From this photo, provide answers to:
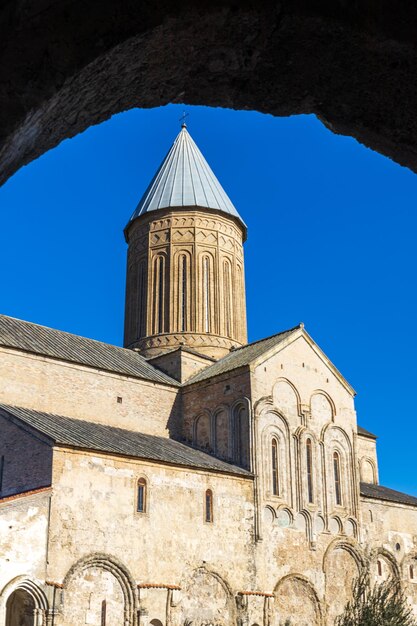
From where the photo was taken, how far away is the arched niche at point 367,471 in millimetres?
25484

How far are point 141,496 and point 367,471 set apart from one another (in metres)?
11.6

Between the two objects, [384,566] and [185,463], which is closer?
[185,463]

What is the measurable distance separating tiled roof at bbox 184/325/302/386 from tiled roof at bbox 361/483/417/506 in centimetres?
551

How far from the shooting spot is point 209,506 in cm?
1794

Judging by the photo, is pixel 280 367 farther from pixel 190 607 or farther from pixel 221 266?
pixel 190 607

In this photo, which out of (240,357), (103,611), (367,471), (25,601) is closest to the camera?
(25,601)

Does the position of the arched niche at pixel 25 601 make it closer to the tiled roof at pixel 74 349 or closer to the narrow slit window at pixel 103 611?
the narrow slit window at pixel 103 611

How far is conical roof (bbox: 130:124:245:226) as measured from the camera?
26.4 meters

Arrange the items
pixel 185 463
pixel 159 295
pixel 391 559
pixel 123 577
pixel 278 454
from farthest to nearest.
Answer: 1. pixel 159 295
2. pixel 391 559
3. pixel 278 454
4. pixel 185 463
5. pixel 123 577

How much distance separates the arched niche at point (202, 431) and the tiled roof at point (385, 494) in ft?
17.4

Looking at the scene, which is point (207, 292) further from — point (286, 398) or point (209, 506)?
point (209, 506)

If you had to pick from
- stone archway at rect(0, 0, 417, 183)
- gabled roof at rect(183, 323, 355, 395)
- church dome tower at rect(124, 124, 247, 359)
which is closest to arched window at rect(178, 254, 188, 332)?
church dome tower at rect(124, 124, 247, 359)

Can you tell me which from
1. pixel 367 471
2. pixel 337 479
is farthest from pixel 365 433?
pixel 337 479

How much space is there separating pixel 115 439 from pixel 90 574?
3.72m
